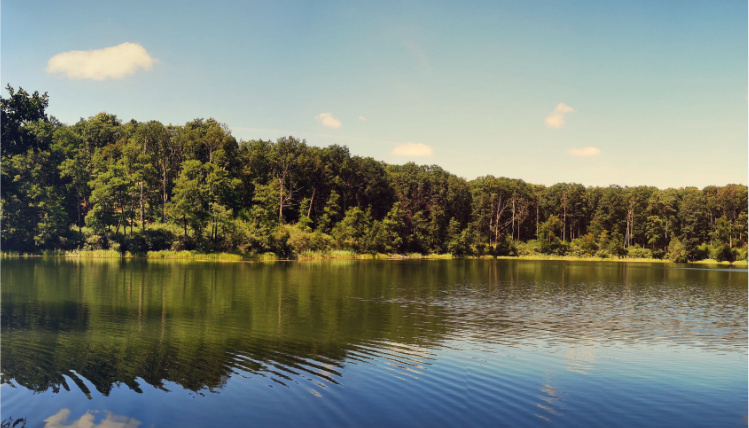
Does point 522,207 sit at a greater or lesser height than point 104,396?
greater

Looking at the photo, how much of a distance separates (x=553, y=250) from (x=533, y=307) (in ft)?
367

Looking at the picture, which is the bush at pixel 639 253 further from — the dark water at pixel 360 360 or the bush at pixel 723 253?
the dark water at pixel 360 360

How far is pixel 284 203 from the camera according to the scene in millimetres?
121062

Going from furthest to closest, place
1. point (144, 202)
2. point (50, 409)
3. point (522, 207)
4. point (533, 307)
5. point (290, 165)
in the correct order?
point (522, 207) → point (290, 165) → point (144, 202) → point (533, 307) → point (50, 409)

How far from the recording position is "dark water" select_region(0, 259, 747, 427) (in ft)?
48.5

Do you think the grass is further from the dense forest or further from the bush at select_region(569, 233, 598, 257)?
the dense forest

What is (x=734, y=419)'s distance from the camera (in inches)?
588

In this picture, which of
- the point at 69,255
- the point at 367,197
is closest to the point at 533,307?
the point at 69,255

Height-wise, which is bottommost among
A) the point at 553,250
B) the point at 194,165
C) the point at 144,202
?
the point at 553,250

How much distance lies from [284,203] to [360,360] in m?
103

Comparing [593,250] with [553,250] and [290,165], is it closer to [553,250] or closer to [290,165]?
[553,250]

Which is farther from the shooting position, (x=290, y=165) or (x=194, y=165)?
(x=290, y=165)

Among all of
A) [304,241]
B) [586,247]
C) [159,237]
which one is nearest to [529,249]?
[586,247]

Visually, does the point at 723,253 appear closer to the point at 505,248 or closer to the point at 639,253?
the point at 639,253
